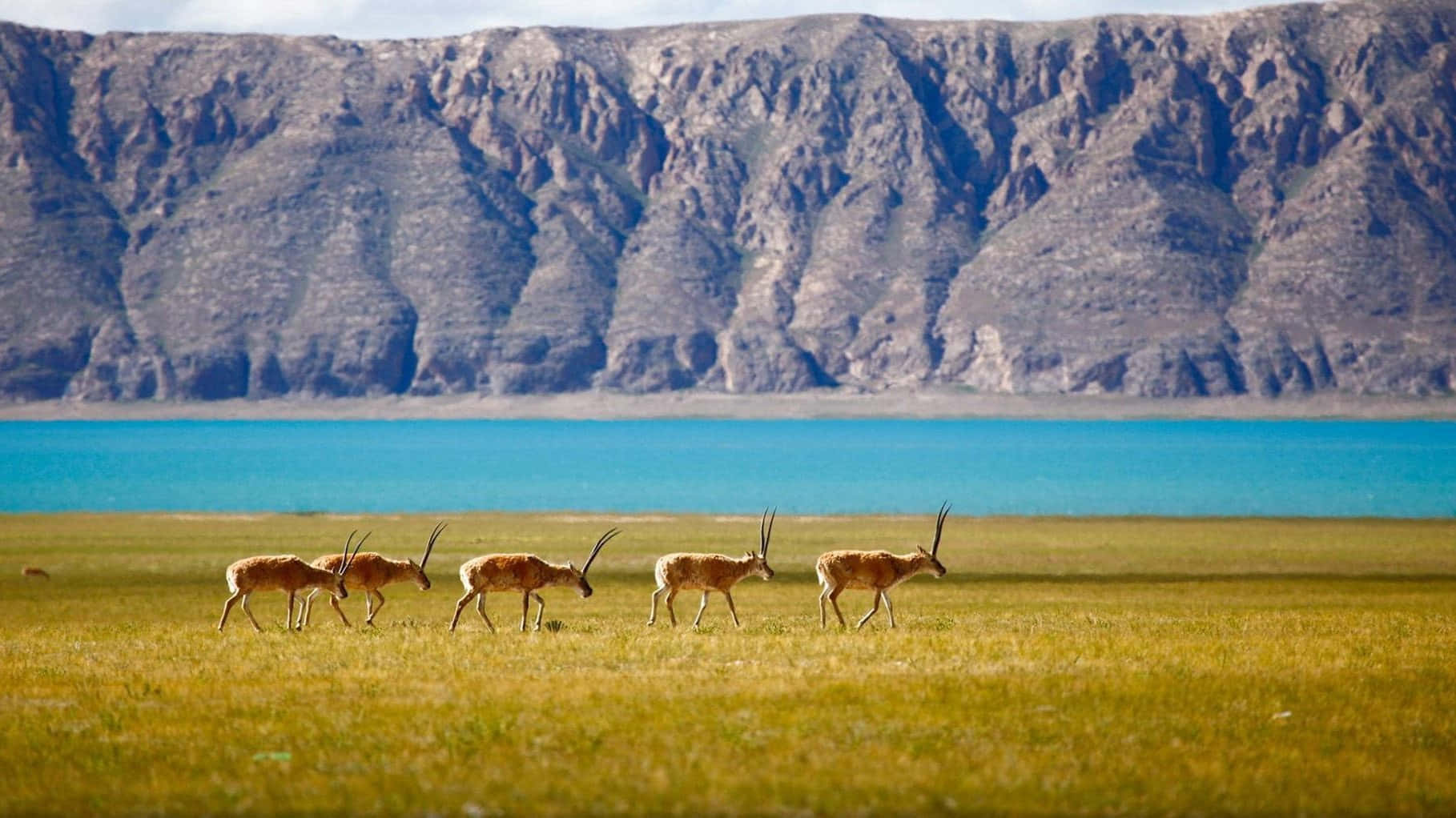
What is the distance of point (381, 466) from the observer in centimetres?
18300

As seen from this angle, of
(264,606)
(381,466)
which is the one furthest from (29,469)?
(264,606)

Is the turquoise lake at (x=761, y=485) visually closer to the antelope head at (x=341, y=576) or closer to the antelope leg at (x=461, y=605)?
the antelope head at (x=341, y=576)

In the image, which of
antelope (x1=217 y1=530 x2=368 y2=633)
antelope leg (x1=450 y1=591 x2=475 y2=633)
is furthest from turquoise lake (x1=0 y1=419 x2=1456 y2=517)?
antelope leg (x1=450 y1=591 x2=475 y2=633)

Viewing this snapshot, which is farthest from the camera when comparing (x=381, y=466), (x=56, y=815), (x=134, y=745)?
(x=381, y=466)

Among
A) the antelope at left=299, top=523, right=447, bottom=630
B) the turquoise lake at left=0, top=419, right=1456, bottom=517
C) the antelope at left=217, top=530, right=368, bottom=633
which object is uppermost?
the antelope at left=217, top=530, right=368, bottom=633

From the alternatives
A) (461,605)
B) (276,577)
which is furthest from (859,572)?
(276,577)

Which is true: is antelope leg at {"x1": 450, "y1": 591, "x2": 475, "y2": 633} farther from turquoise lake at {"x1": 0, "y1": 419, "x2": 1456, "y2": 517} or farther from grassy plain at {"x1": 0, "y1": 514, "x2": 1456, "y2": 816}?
turquoise lake at {"x1": 0, "y1": 419, "x2": 1456, "y2": 517}

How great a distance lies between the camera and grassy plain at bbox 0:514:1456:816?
1595cm

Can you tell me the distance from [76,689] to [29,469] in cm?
16122

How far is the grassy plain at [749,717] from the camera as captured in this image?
15945 millimetres

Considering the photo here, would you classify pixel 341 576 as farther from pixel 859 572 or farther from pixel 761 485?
pixel 761 485

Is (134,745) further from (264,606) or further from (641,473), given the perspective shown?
(641,473)

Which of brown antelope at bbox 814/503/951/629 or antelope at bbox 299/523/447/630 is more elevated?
brown antelope at bbox 814/503/951/629

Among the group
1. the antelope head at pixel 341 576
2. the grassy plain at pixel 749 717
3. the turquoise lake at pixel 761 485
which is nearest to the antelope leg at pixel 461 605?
the grassy plain at pixel 749 717
